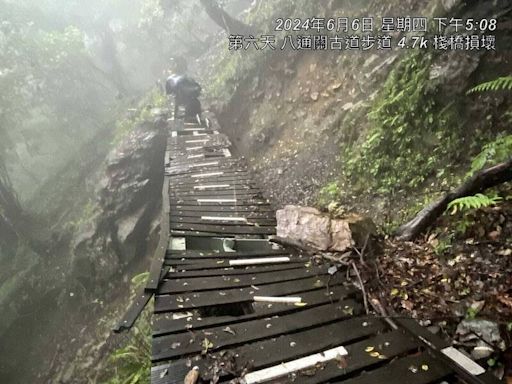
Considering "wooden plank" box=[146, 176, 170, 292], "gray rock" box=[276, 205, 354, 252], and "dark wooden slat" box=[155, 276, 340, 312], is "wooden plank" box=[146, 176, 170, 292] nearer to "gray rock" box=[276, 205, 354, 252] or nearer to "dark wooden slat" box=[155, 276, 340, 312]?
"dark wooden slat" box=[155, 276, 340, 312]

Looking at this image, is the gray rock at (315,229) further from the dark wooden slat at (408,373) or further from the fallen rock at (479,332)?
the dark wooden slat at (408,373)

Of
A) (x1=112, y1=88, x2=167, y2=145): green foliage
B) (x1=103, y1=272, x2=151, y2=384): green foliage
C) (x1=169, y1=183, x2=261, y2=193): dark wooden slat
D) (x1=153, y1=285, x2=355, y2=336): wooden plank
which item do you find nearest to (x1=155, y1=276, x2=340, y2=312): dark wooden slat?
(x1=153, y1=285, x2=355, y2=336): wooden plank

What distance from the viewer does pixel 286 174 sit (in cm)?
1068

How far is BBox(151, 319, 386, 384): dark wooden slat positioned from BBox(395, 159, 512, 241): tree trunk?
1.89m

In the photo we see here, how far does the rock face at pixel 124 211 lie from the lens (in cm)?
1644

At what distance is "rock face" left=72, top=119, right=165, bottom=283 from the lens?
647 inches

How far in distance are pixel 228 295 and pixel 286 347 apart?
1.34 meters

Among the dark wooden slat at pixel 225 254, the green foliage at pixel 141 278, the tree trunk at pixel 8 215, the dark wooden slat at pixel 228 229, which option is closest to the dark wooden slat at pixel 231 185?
the dark wooden slat at pixel 228 229

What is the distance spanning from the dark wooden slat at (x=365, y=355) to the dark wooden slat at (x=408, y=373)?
0.38 feet

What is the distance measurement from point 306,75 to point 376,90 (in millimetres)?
4035

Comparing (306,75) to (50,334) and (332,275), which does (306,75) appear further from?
(50,334)

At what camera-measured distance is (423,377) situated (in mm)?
3707

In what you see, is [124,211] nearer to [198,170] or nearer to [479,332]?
[198,170]

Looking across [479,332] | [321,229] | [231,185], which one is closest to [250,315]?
[321,229]
